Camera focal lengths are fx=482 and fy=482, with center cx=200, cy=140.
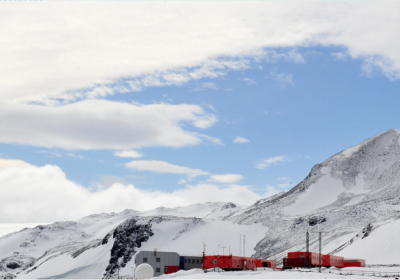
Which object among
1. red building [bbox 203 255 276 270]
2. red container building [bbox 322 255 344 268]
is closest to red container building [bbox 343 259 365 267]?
red container building [bbox 322 255 344 268]

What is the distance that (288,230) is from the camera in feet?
612

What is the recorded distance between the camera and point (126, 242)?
178 metres

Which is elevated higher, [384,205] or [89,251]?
[384,205]

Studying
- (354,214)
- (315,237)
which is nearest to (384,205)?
(354,214)

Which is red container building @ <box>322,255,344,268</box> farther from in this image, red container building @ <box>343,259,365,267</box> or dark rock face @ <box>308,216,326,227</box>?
dark rock face @ <box>308,216,326,227</box>

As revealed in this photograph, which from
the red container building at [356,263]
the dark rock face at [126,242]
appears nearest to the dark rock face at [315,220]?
the dark rock face at [126,242]

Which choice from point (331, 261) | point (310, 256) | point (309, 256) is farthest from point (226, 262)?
point (331, 261)

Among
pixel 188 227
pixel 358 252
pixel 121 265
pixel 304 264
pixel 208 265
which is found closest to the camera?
pixel 208 265

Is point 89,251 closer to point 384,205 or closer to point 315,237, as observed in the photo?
point 315,237

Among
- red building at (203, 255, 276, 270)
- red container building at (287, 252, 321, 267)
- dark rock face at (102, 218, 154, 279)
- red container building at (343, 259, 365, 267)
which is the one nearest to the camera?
red building at (203, 255, 276, 270)

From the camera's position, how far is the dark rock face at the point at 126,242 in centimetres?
16638

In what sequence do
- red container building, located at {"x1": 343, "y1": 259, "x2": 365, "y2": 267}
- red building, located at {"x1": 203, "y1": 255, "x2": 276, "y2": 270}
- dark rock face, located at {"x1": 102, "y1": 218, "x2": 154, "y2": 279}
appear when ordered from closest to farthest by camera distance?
red building, located at {"x1": 203, "y1": 255, "x2": 276, "y2": 270}, red container building, located at {"x1": 343, "y1": 259, "x2": 365, "y2": 267}, dark rock face, located at {"x1": 102, "y1": 218, "x2": 154, "y2": 279}

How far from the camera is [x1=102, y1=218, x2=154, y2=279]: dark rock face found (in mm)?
166375

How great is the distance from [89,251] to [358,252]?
103m
